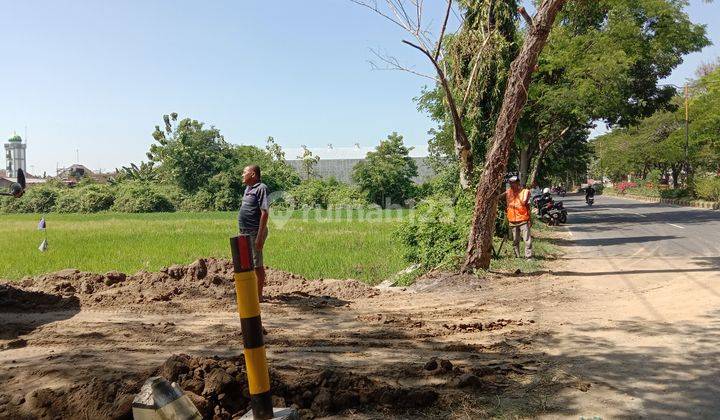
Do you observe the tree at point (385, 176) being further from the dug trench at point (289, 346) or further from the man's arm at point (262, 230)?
the man's arm at point (262, 230)

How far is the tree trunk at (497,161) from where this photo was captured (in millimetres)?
9852

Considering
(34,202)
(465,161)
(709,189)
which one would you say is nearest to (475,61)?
(465,161)

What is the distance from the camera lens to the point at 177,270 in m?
9.60

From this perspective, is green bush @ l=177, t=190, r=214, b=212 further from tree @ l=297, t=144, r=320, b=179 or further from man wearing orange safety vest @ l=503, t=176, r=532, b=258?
man wearing orange safety vest @ l=503, t=176, r=532, b=258

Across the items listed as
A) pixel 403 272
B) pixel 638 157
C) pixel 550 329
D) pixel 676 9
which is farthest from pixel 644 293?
pixel 638 157

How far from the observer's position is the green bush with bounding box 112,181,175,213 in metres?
45.5

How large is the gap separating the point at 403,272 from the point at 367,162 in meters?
33.6

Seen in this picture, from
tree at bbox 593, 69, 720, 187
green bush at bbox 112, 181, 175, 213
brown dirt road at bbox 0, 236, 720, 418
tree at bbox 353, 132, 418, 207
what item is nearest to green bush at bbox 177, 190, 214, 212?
green bush at bbox 112, 181, 175, 213

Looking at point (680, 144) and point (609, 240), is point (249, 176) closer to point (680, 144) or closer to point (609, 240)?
point (609, 240)

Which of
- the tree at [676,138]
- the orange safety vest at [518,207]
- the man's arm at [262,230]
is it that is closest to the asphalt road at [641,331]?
the orange safety vest at [518,207]

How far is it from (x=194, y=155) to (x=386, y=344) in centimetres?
4569

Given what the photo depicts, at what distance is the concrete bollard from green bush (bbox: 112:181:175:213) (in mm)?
45597

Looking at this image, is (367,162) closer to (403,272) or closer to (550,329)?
(403,272)

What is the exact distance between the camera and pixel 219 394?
363 centimetres
